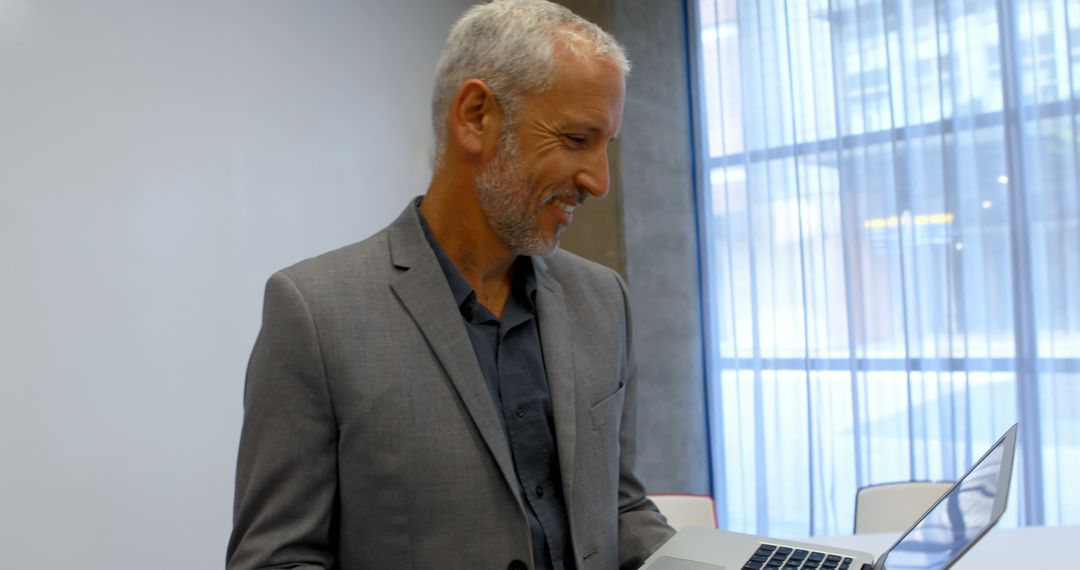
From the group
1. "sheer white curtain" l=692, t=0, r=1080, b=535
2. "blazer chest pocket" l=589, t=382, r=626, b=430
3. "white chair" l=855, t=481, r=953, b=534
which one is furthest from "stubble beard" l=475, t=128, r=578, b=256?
A: "sheer white curtain" l=692, t=0, r=1080, b=535

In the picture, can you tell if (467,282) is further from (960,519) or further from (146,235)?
(146,235)

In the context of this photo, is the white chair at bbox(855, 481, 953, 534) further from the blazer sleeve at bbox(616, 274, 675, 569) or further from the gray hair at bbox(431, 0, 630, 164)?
the gray hair at bbox(431, 0, 630, 164)

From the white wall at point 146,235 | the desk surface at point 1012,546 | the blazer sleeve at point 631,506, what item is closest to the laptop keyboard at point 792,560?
the blazer sleeve at point 631,506

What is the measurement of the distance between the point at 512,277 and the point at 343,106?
113 inches

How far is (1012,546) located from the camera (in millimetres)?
2111

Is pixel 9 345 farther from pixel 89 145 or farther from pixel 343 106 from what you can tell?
pixel 343 106

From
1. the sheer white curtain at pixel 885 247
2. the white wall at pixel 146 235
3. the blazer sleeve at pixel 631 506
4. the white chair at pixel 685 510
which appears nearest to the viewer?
the blazer sleeve at pixel 631 506

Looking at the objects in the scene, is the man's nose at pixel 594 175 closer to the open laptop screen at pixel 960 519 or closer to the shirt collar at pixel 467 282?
the shirt collar at pixel 467 282

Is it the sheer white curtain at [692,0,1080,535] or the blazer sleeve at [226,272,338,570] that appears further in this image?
the sheer white curtain at [692,0,1080,535]

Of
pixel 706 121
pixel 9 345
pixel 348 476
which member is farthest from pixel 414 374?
pixel 706 121

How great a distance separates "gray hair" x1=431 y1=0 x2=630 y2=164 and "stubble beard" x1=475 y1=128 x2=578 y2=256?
0.05 meters

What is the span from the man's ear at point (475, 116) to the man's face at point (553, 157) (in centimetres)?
3

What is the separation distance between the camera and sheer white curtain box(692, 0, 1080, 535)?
3.79 metres

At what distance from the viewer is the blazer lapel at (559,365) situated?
1208 millimetres
